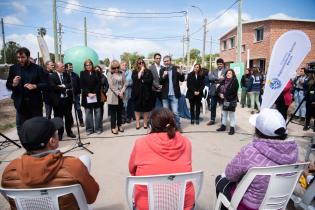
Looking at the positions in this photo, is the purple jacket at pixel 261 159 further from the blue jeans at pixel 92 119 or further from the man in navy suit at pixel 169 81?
the blue jeans at pixel 92 119

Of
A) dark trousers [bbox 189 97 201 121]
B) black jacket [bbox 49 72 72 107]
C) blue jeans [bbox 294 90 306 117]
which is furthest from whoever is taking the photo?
blue jeans [bbox 294 90 306 117]

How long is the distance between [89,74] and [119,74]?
0.76 m

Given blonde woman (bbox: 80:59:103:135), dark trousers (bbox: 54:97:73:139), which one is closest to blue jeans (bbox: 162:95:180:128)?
blonde woman (bbox: 80:59:103:135)

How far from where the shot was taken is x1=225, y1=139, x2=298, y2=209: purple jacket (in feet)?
7.00

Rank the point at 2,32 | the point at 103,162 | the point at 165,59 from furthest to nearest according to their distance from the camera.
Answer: the point at 2,32
the point at 165,59
the point at 103,162

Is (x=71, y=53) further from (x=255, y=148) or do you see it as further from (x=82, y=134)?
(x=255, y=148)

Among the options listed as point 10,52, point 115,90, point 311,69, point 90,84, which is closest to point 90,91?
point 90,84

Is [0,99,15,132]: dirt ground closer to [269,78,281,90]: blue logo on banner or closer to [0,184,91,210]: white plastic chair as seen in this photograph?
[0,184,91,210]: white plastic chair

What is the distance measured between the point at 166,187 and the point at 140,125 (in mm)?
5768

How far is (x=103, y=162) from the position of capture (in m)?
4.89

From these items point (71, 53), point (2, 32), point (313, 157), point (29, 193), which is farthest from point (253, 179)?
point (2, 32)

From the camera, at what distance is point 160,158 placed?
2115 millimetres

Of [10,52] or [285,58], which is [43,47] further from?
[10,52]

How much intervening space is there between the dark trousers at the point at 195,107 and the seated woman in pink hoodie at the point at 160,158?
5.36 meters
